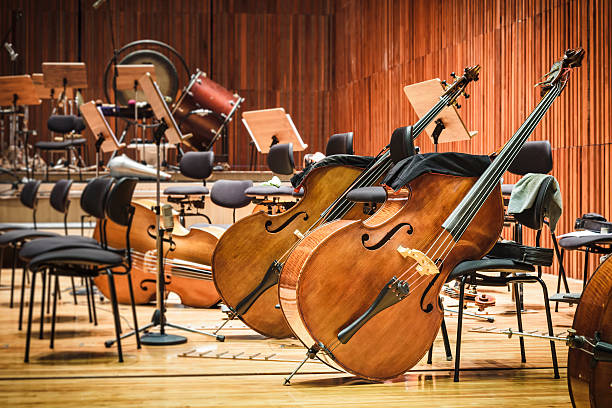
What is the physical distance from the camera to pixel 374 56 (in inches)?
385

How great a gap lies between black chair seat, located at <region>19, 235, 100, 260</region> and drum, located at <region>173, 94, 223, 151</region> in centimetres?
562

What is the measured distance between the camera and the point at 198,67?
37.7 feet

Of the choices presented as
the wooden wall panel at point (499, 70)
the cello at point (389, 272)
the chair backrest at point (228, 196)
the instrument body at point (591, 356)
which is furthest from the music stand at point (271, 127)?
the instrument body at point (591, 356)

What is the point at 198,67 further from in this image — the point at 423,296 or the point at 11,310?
the point at 423,296

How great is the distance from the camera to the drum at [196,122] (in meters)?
9.34

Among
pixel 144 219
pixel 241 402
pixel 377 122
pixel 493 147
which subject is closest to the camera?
pixel 241 402

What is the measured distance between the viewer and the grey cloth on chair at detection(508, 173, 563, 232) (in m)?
3.56

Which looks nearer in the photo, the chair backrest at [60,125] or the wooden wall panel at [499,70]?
the wooden wall panel at [499,70]

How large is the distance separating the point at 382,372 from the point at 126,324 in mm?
2074

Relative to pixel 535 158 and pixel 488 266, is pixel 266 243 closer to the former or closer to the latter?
pixel 488 266

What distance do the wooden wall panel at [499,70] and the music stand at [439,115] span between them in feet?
Answer: 5.03

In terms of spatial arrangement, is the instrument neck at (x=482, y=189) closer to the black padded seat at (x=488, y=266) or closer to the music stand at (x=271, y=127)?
the black padded seat at (x=488, y=266)

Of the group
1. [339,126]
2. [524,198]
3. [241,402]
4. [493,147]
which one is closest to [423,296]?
[241,402]

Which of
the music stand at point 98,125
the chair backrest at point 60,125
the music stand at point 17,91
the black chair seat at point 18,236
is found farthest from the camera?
the chair backrest at point 60,125
